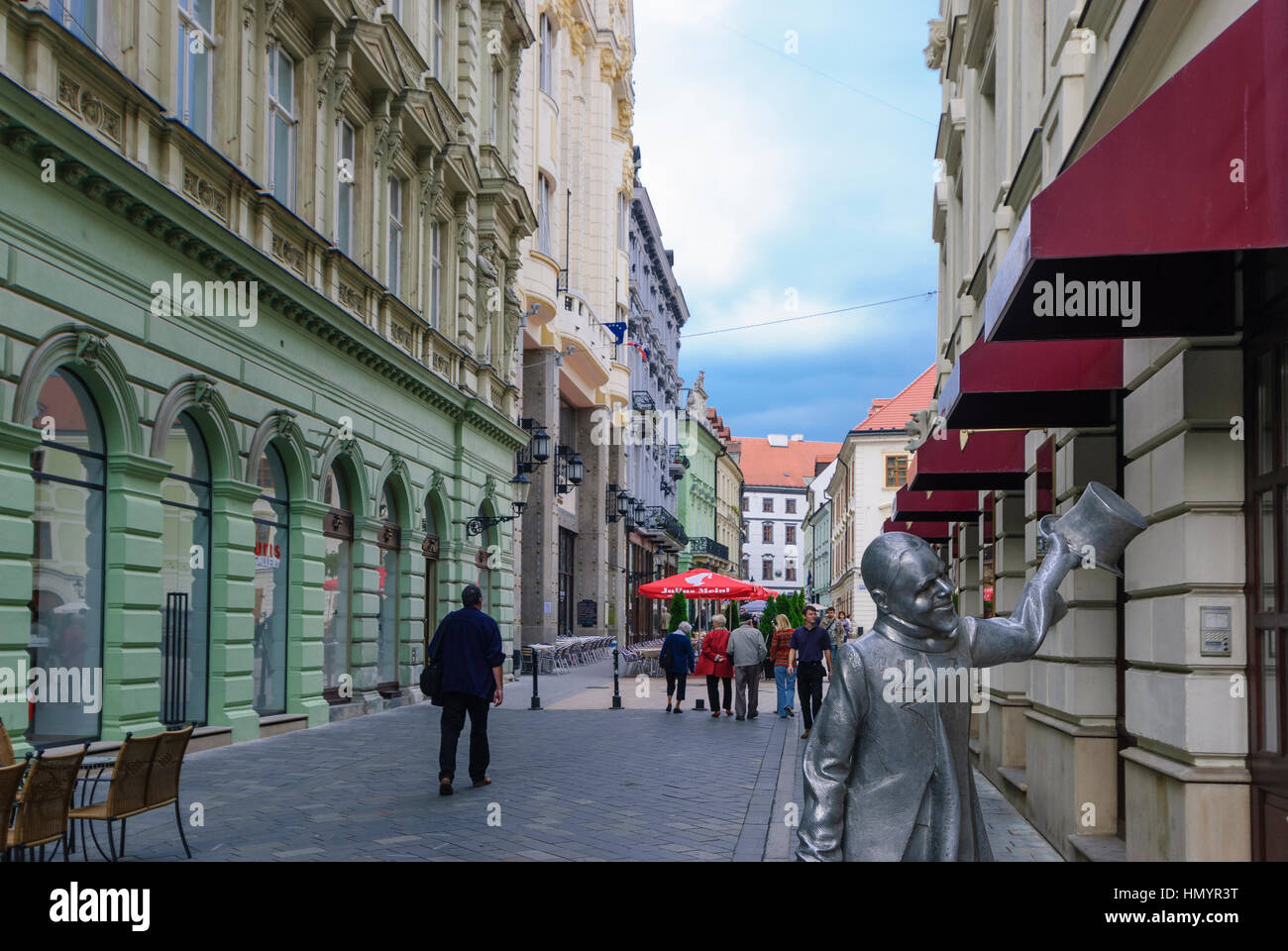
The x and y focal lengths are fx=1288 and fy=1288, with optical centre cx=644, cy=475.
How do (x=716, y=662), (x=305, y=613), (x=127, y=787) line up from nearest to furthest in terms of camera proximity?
1. (x=127, y=787)
2. (x=305, y=613)
3. (x=716, y=662)

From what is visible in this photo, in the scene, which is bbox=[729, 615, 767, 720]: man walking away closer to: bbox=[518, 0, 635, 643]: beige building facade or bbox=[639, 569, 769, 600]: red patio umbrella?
bbox=[518, 0, 635, 643]: beige building facade

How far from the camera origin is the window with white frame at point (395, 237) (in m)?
20.9

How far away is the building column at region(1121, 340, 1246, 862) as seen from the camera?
590cm

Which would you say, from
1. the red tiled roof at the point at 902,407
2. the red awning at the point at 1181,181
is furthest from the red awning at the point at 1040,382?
the red tiled roof at the point at 902,407

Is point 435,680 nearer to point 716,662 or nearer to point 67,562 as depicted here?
point 67,562

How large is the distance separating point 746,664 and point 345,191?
9199 mm

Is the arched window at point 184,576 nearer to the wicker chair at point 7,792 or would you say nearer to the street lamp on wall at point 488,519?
the wicker chair at point 7,792

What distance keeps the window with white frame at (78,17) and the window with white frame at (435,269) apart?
11.2m

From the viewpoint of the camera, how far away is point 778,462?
127250 mm

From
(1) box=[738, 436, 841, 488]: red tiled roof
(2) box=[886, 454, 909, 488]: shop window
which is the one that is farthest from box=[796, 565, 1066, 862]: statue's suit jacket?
(1) box=[738, 436, 841, 488]: red tiled roof

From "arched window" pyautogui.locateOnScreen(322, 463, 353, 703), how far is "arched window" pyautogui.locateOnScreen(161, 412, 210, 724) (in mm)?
3485

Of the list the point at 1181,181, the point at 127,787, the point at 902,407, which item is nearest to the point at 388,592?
the point at 127,787
